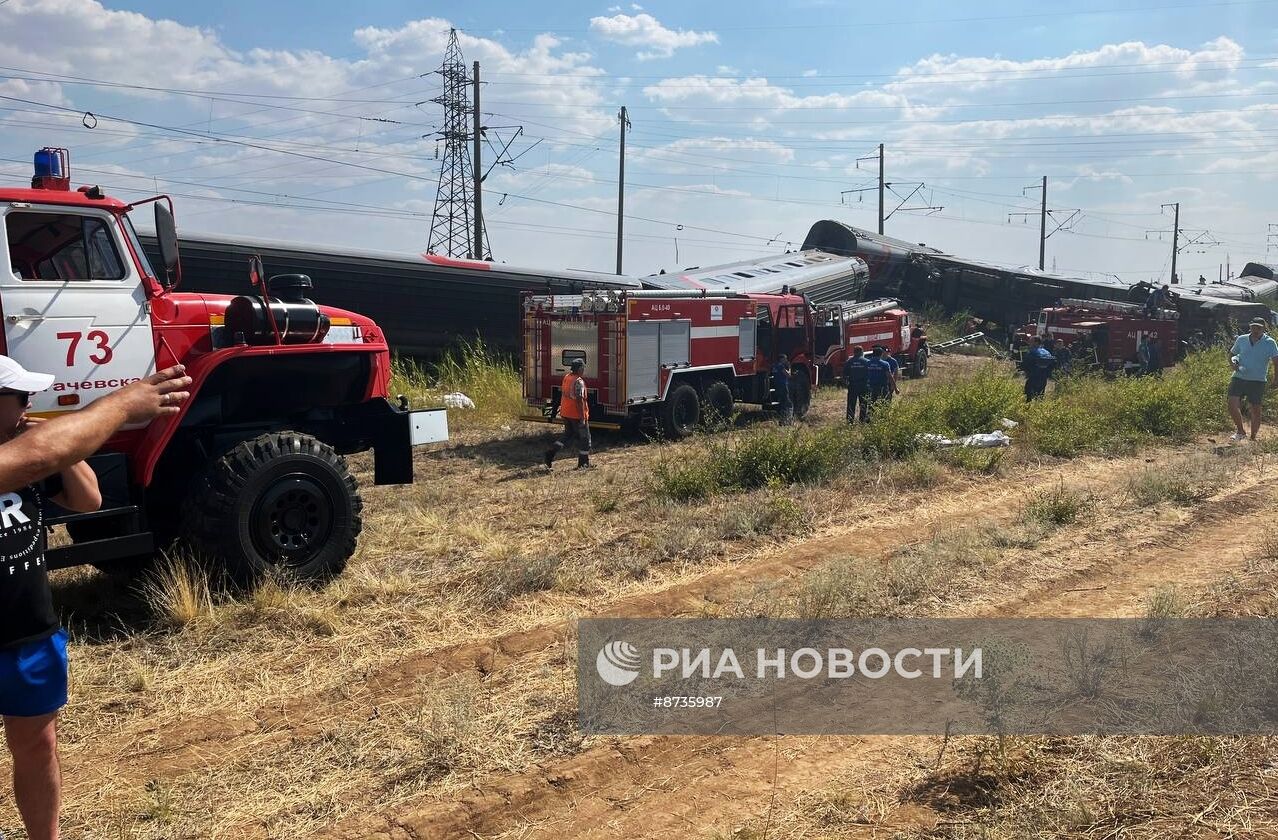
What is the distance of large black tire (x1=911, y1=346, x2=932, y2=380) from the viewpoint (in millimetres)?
25000

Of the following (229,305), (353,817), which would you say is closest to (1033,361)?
(229,305)

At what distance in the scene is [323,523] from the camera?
654 cm

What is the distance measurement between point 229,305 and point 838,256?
26487mm

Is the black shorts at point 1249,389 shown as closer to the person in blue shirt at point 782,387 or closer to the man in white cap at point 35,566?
the person in blue shirt at point 782,387

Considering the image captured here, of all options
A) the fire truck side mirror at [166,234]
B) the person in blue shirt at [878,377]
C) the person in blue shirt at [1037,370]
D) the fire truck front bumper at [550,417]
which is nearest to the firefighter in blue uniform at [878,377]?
the person in blue shirt at [878,377]

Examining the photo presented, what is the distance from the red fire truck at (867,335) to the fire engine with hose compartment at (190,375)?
40.1 ft

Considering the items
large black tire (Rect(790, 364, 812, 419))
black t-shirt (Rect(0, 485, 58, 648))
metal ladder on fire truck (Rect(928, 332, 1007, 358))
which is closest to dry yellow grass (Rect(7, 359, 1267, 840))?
black t-shirt (Rect(0, 485, 58, 648))

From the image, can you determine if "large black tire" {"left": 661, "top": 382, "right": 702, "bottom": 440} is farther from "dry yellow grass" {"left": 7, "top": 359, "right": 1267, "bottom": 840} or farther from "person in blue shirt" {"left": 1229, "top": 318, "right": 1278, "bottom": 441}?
"person in blue shirt" {"left": 1229, "top": 318, "right": 1278, "bottom": 441}

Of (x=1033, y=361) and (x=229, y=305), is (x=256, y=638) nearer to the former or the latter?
(x=229, y=305)

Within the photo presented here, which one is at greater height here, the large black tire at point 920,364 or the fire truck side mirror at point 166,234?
the fire truck side mirror at point 166,234

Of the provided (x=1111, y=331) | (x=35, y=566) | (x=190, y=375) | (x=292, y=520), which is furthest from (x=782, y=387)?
(x=1111, y=331)

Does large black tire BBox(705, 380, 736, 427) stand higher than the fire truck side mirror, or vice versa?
the fire truck side mirror

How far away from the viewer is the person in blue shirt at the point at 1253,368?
1240cm

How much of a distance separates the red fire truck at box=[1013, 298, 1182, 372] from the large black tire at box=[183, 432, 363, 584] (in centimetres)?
2265
